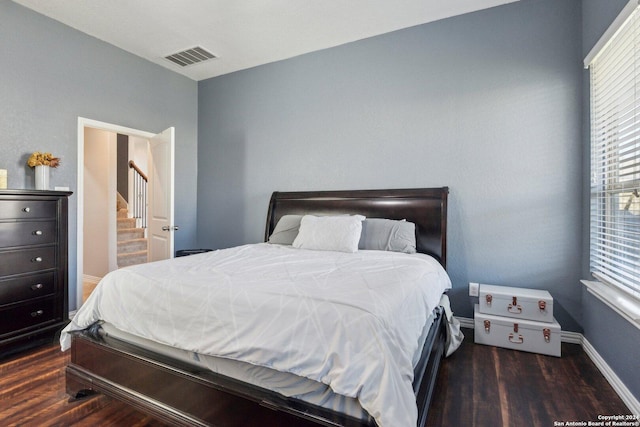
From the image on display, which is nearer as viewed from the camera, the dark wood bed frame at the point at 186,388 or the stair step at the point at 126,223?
the dark wood bed frame at the point at 186,388

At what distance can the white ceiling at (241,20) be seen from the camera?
2.85 meters

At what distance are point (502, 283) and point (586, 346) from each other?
27.5 inches

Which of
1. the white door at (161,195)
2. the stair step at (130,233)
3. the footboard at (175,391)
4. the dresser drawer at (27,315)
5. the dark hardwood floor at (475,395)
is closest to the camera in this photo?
the footboard at (175,391)

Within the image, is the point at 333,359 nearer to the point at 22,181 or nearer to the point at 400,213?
the point at 400,213

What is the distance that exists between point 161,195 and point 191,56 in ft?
5.53

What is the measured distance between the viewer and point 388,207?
321 centimetres

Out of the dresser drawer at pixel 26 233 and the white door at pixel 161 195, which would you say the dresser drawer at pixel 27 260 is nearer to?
the dresser drawer at pixel 26 233

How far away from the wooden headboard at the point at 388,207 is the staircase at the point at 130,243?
2773 mm

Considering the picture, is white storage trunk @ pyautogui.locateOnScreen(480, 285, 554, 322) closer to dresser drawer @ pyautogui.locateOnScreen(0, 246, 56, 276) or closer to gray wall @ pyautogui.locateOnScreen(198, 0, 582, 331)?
gray wall @ pyautogui.locateOnScreen(198, 0, 582, 331)

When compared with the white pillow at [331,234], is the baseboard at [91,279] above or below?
below

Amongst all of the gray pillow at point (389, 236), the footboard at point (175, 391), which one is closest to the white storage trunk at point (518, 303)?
the gray pillow at point (389, 236)

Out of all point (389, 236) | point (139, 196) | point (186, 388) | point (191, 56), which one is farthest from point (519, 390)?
point (139, 196)

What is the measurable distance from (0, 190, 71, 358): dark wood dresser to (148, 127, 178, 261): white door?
35.8 inches

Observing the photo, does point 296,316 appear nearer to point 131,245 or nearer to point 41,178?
point 41,178
